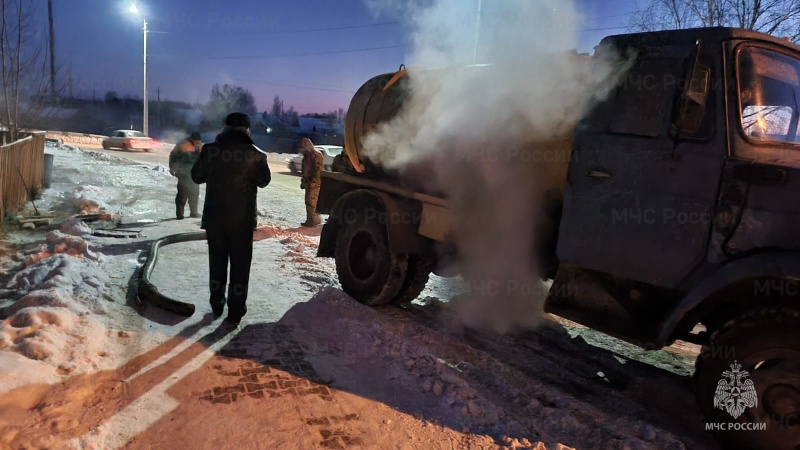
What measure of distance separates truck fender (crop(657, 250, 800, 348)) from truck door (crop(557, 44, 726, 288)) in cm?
21

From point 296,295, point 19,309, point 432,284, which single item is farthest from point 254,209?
point 432,284

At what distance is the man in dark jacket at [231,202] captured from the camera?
4.59m

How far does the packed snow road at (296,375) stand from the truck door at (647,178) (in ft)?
3.60

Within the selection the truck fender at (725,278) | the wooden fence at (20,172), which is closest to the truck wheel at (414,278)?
the truck fender at (725,278)

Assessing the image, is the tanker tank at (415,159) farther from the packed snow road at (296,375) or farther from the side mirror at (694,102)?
the packed snow road at (296,375)

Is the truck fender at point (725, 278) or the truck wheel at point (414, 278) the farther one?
the truck wheel at point (414, 278)

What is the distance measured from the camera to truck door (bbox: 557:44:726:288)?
3355 millimetres

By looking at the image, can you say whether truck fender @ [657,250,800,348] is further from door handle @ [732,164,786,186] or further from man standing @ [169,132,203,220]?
man standing @ [169,132,203,220]

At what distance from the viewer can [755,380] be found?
9.93 ft

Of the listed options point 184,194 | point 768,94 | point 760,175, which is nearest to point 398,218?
point 760,175

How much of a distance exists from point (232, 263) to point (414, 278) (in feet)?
6.70

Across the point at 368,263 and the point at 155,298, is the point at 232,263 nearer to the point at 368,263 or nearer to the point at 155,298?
the point at 155,298

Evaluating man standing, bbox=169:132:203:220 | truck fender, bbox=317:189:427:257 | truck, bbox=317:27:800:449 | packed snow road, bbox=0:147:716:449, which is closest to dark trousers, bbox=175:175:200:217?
man standing, bbox=169:132:203:220

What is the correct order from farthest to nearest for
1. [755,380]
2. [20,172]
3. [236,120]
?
1. [20,172]
2. [236,120]
3. [755,380]
